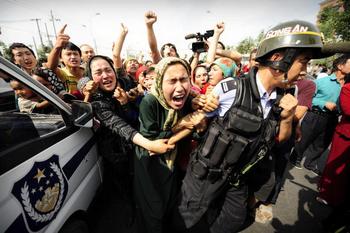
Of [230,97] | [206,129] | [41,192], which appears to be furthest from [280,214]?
Result: [41,192]

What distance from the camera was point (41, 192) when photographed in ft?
3.79

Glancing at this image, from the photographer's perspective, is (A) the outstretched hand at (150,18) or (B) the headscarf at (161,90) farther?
(A) the outstretched hand at (150,18)

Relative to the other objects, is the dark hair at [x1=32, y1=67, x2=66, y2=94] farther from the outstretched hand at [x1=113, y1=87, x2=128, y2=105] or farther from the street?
the street

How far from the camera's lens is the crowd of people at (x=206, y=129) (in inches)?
58.9

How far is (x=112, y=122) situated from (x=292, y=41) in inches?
72.2

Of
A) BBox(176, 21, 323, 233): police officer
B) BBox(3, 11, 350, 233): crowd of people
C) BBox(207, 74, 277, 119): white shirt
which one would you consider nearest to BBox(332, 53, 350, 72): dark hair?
BBox(3, 11, 350, 233): crowd of people

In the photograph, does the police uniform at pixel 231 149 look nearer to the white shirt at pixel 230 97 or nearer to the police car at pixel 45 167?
the white shirt at pixel 230 97

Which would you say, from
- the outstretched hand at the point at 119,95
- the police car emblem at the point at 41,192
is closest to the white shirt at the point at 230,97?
the outstretched hand at the point at 119,95

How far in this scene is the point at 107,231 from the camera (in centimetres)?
227

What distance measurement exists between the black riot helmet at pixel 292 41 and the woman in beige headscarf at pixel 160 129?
0.80 metres

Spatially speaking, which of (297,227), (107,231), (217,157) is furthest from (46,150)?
(297,227)

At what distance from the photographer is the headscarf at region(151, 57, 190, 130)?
156 centimetres

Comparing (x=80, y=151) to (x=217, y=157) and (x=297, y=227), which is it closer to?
(x=217, y=157)

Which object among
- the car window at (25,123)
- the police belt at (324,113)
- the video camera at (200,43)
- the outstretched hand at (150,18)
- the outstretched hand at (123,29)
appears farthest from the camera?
the video camera at (200,43)
